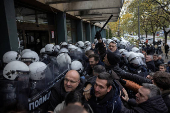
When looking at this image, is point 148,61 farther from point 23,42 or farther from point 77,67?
point 23,42

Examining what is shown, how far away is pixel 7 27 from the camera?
446 centimetres

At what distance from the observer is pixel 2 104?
6.79 feet

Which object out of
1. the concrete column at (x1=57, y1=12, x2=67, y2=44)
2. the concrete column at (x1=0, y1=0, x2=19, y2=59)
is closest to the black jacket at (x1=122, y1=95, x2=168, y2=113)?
the concrete column at (x1=0, y1=0, x2=19, y2=59)

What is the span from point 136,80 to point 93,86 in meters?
1.15

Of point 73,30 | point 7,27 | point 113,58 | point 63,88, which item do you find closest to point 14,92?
point 63,88

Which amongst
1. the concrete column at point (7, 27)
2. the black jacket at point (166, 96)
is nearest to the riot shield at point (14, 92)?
the black jacket at point (166, 96)

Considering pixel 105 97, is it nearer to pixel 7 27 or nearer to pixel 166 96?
pixel 166 96

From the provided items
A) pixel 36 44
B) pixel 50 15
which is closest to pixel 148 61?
pixel 36 44

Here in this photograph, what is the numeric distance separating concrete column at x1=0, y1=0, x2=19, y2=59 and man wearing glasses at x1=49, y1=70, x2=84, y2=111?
121 inches

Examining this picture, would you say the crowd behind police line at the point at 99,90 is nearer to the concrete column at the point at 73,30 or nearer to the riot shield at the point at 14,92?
the riot shield at the point at 14,92

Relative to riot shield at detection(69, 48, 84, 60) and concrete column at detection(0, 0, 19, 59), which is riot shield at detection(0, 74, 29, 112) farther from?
riot shield at detection(69, 48, 84, 60)

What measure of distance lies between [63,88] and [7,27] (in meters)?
3.31

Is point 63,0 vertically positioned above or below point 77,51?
above

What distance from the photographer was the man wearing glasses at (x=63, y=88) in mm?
2389
